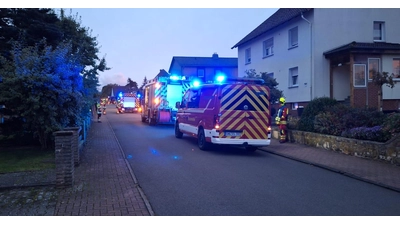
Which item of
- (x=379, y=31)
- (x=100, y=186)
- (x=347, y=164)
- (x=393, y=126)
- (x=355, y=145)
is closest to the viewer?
(x=100, y=186)

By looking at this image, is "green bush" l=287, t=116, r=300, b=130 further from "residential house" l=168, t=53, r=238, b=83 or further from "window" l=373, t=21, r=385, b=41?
"residential house" l=168, t=53, r=238, b=83

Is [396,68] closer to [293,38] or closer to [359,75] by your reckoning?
[359,75]

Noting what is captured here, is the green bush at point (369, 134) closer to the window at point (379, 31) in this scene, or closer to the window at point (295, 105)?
the window at point (295, 105)

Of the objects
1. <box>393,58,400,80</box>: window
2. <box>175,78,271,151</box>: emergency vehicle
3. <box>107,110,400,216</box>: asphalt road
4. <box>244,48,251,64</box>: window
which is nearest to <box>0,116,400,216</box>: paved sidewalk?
<box>107,110,400,216</box>: asphalt road

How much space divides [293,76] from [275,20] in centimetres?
494

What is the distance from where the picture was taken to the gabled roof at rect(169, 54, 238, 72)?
177ft

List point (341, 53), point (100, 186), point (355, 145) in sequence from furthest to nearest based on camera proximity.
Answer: point (341, 53), point (355, 145), point (100, 186)

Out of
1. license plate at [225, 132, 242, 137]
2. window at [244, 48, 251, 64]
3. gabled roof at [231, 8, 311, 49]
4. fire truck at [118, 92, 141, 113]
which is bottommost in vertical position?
license plate at [225, 132, 242, 137]

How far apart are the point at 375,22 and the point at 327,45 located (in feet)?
12.4

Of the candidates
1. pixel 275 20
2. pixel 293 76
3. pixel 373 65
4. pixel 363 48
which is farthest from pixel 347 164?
pixel 275 20

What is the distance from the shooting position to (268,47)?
27.9 m

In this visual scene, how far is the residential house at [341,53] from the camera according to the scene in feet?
67.9

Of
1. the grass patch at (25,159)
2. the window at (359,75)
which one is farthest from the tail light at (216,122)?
the window at (359,75)

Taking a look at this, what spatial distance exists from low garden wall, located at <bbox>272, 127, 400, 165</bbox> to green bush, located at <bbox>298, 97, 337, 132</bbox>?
352 millimetres
